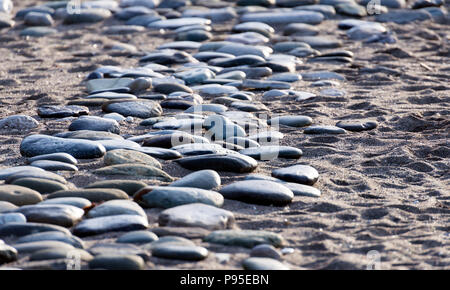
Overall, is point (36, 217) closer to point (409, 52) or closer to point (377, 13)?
point (409, 52)

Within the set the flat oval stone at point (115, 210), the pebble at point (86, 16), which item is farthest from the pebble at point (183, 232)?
the pebble at point (86, 16)

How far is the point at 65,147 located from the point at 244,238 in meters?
1.32

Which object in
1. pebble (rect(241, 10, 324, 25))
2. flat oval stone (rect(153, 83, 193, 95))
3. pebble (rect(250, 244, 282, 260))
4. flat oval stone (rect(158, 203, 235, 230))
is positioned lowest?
pebble (rect(250, 244, 282, 260))

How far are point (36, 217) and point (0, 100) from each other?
230 centimetres

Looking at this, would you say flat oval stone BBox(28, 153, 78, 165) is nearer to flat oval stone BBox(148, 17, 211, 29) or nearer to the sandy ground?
A: the sandy ground

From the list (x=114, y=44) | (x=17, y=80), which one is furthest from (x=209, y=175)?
(x=114, y=44)

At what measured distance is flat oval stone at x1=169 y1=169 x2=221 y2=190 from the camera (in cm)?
309

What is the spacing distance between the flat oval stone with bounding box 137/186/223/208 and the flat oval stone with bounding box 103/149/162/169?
45cm

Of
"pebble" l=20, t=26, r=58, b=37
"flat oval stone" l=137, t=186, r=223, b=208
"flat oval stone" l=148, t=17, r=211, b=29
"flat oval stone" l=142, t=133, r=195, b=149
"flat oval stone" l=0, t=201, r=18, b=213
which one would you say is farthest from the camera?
"flat oval stone" l=148, t=17, r=211, b=29

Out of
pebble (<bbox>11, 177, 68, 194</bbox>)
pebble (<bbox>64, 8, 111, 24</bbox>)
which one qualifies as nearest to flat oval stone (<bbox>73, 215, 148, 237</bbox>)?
pebble (<bbox>11, 177, 68, 194</bbox>)

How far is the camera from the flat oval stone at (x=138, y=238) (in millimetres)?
2553

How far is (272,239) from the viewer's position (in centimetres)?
260

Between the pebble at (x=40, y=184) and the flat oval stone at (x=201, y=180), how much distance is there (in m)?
0.48
